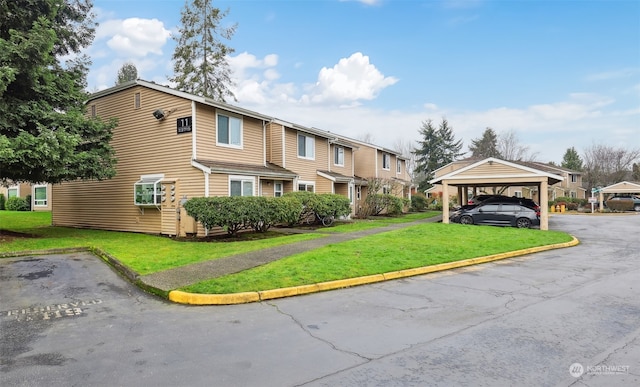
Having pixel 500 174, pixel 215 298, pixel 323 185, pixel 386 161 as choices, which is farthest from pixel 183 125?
pixel 386 161

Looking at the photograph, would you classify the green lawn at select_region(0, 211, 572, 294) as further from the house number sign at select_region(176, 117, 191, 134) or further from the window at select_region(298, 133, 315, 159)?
the window at select_region(298, 133, 315, 159)

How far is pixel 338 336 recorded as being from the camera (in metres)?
4.91

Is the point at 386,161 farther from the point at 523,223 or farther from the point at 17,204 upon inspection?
the point at 17,204

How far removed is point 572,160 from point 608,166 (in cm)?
1111

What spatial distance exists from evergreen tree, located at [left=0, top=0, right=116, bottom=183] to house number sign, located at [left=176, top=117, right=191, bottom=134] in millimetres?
2755

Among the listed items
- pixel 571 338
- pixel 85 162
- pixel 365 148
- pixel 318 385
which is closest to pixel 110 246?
pixel 85 162

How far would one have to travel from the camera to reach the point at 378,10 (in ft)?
57.3

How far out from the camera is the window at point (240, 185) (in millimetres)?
16750

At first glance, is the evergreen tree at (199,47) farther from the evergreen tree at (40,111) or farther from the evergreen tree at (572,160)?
the evergreen tree at (572,160)

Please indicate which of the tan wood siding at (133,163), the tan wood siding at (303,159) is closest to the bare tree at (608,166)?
the tan wood siding at (303,159)

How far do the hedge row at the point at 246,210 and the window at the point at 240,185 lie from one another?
1.71 metres

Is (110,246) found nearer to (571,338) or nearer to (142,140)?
(142,140)

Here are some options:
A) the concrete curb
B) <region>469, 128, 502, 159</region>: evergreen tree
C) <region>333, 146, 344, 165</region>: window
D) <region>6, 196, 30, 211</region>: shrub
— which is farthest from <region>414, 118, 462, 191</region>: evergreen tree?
the concrete curb

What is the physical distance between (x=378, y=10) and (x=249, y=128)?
26.7 ft
